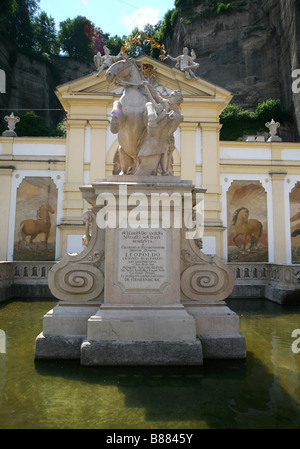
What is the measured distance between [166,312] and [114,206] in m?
1.62

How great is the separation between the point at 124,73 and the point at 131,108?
2.27 ft

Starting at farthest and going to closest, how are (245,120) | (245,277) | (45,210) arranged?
(245,120)
(45,210)
(245,277)

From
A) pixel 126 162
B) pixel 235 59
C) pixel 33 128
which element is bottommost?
pixel 126 162

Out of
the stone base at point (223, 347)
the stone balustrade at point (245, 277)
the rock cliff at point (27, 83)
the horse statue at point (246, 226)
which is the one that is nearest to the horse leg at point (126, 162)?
the stone base at point (223, 347)

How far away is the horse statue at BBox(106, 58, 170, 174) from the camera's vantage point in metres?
5.03

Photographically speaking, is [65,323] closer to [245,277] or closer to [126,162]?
[126,162]

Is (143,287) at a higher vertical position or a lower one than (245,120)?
lower

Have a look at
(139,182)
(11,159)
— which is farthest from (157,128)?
(11,159)

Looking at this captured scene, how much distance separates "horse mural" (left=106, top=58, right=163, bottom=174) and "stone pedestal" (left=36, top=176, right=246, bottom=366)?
2.10 ft

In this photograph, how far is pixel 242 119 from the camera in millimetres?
31375

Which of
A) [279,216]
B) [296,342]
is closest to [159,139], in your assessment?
[296,342]

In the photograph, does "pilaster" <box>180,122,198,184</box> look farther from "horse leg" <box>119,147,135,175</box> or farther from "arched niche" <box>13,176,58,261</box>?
"horse leg" <box>119,147,135,175</box>

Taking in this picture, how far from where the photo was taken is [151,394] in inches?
134
